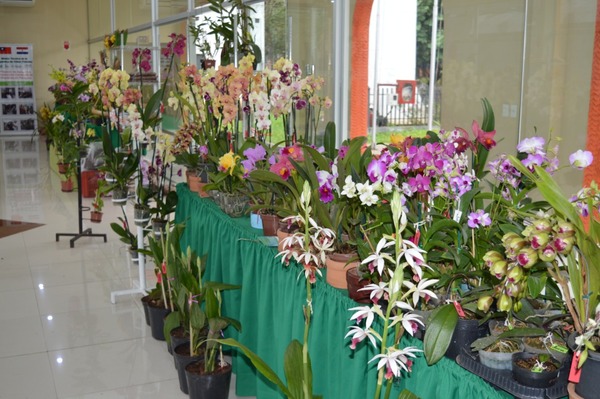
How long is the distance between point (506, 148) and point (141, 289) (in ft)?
9.21

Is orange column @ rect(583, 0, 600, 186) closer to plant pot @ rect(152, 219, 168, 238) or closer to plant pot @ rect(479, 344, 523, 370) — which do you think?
plant pot @ rect(479, 344, 523, 370)

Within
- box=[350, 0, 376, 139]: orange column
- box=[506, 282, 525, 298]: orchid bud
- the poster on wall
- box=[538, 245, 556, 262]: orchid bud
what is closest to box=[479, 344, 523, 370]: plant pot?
box=[506, 282, 525, 298]: orchid bud

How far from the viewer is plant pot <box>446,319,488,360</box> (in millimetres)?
1831

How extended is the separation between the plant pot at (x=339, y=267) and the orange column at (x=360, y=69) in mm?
2373

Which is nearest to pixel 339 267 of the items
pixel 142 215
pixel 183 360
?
pixel 183 360

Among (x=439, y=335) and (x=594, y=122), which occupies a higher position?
(x=594, y=122)

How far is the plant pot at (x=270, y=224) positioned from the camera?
3268 millimetres

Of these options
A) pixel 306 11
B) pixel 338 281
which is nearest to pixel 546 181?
pixel 338 281

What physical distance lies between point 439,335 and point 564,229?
0.56 m

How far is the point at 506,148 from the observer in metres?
3.97

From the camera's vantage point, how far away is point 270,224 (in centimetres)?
328

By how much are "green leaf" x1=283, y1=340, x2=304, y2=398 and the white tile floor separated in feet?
A: 5.98

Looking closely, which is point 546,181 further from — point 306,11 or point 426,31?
point 306,11

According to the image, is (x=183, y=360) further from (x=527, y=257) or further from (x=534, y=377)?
(x=527, y=257)
